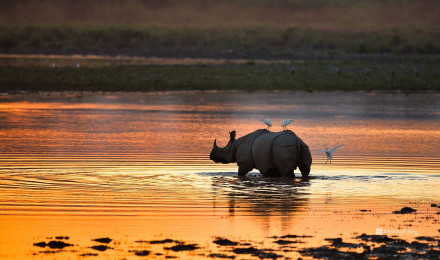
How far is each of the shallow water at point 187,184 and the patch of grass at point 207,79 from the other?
19840 mm

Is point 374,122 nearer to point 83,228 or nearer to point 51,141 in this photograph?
point 51,141

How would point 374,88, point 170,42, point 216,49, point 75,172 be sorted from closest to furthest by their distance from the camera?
point 75,172 → point 374,88 → point 216,49 → point 170,42

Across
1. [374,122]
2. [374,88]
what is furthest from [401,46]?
[374,122]

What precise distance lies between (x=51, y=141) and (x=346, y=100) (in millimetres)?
26324

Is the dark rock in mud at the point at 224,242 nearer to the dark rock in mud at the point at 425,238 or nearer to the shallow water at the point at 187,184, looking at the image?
the shallow water at the point at 187,184

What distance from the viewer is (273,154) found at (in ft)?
61.7

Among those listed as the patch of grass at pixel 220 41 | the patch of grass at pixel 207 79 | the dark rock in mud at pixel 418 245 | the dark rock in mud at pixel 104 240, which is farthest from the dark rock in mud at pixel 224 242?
the patch of grass at pixel 220 41

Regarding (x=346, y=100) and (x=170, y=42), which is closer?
(x=346, y=100)

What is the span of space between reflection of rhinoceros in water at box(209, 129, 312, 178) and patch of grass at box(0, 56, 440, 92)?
1405 inches

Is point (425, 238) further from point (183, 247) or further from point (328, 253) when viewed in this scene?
point (183, 247)

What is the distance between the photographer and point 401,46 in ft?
385

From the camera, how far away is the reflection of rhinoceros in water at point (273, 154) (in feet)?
61.0

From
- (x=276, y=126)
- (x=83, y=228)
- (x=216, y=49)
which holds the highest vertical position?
(x=216, y=49)

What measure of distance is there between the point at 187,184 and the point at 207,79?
139 feet
